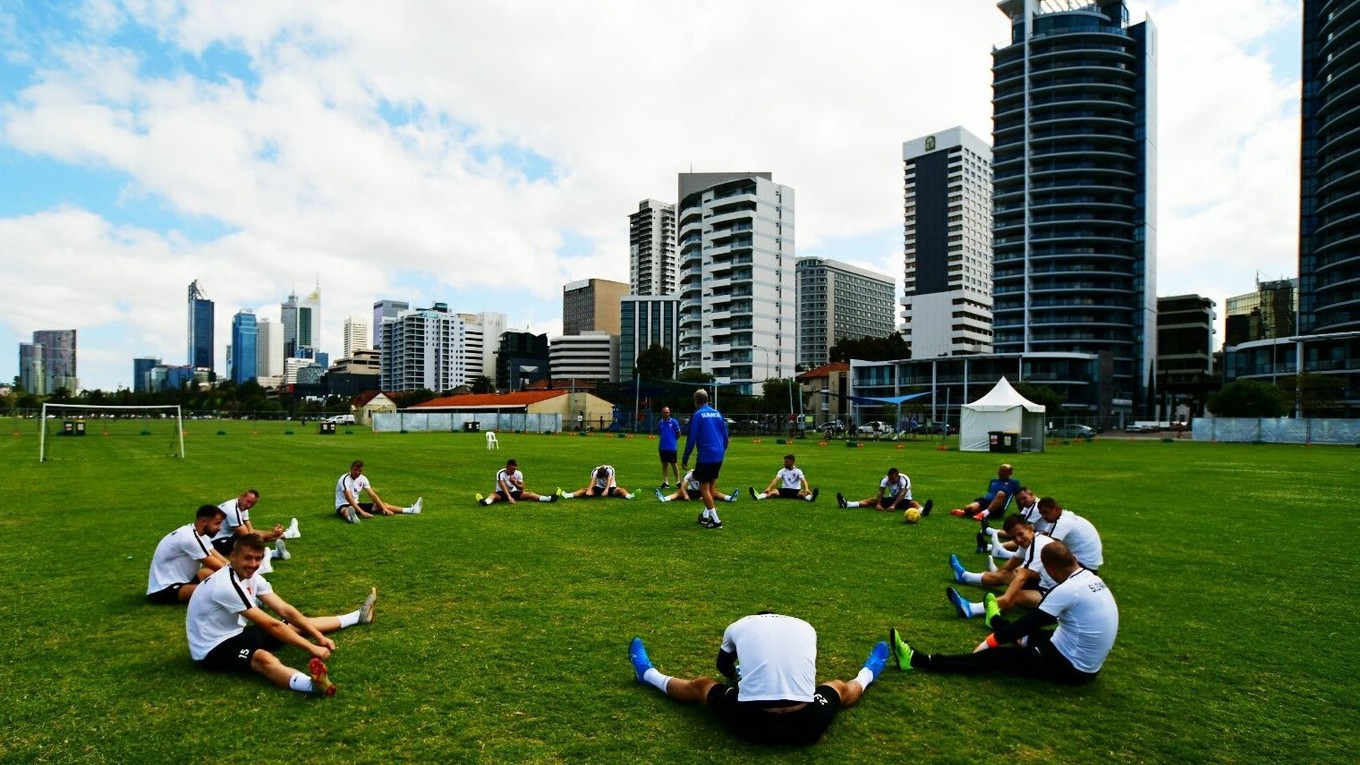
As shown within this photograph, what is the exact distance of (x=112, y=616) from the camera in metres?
7.41

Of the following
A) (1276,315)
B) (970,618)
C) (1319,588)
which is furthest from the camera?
(1276,315)

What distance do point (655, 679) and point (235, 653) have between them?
130 inches

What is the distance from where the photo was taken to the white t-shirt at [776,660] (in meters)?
4.66

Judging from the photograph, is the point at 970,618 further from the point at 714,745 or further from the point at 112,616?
the point at 112,616

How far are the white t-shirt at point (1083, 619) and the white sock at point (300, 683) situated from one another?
5.55 m

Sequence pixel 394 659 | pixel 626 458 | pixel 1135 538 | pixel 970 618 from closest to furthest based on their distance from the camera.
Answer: pixel 394 659
pixel 970 618
pixel 1135 538
pixel 626 458

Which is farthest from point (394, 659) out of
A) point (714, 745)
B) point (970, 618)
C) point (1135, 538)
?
point (1135, 538)

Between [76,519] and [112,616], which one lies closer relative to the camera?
[112,616]

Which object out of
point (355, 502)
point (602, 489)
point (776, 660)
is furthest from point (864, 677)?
point (602, 489)

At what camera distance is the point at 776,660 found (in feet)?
15.5

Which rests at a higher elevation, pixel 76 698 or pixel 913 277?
pixel 913 277

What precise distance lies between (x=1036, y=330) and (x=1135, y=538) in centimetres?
11139

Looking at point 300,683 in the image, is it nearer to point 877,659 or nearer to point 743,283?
point 877,659

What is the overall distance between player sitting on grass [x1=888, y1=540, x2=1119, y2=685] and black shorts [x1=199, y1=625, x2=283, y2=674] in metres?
5.07
